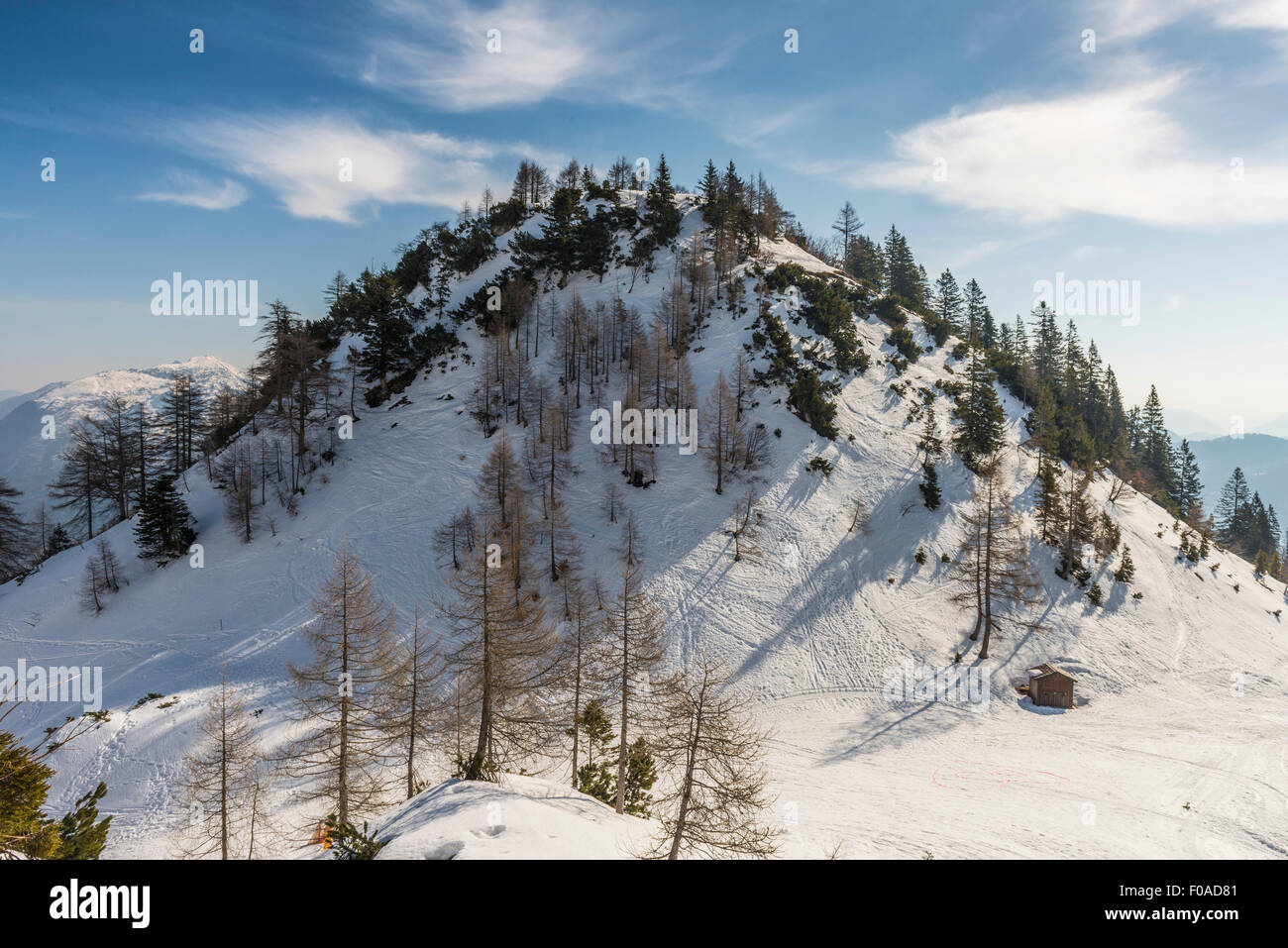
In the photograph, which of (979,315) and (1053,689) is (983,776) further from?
(979,315)

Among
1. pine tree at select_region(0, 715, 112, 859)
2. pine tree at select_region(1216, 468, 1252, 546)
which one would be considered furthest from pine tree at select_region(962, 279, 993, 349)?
pine tree at select_region(0, 715, 112, 859)

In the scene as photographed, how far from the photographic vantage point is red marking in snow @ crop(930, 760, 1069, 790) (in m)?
24.3

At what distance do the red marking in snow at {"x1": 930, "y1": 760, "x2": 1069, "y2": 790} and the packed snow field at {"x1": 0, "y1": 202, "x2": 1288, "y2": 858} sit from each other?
0.14 m

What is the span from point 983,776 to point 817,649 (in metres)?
13.4

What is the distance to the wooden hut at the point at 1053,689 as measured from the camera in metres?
33.3

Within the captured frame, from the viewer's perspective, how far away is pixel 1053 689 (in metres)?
33.3

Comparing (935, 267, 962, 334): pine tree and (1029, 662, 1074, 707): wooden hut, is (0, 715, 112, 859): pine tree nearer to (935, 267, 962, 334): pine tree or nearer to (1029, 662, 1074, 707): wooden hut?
(1029, 662, 1074, 707): wooden hut

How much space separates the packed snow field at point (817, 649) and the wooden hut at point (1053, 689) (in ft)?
3.04

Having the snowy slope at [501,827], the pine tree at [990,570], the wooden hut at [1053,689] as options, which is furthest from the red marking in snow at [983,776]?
the snowy slope at [501,827]

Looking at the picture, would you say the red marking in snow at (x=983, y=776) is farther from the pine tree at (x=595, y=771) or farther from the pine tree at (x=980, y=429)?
the pine tree at (x=980, y=429)
